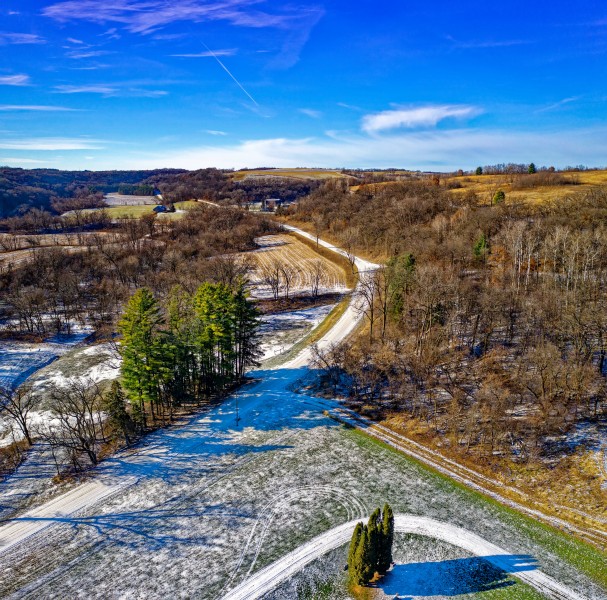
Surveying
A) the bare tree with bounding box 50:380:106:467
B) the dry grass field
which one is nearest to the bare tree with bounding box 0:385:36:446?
the bare tree with bounding box 50:380:106:467

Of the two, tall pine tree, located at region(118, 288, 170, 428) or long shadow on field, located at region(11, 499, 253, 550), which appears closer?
long shadow on field, located at region(11, 499, 253, 550)

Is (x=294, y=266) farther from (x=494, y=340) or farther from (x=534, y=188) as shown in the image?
(x=534, y=188)

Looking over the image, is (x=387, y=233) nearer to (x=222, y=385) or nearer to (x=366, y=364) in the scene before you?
(x=366, y=364)

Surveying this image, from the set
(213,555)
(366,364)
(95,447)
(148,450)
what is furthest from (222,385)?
(213,555)

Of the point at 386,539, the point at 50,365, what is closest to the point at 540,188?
the point at 386,539

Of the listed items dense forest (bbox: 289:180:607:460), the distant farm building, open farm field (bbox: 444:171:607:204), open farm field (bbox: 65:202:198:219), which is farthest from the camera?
the distant farm building

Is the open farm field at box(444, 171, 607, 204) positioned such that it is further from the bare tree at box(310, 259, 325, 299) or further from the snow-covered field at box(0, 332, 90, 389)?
the snow-covered field at box(0, 332, 90, 389)
